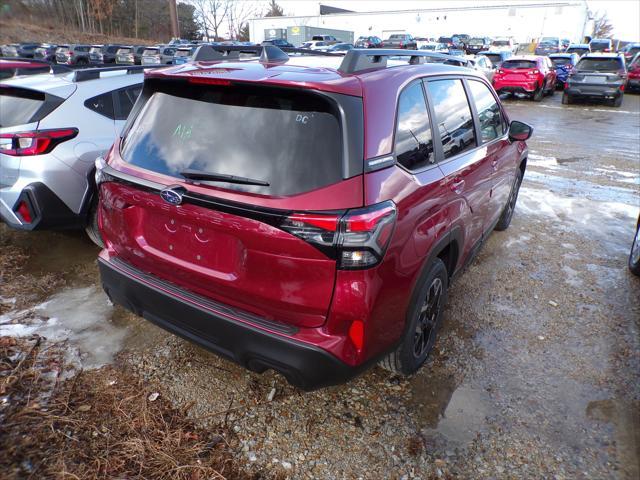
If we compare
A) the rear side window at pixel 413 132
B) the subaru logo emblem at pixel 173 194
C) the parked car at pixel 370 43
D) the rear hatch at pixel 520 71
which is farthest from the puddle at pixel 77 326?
the parked car at pixel 370 43

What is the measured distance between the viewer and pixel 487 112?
377 cm

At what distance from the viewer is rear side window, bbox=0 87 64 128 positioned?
3.81 metres

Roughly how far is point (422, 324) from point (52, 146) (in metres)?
3.23

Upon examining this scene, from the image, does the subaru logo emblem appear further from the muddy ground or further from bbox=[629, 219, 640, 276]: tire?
bbox=[629, 219, 640, 276]: tire

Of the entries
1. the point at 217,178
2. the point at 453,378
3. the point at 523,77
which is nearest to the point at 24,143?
the point at 217,178

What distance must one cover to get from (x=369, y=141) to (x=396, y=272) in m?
0.63

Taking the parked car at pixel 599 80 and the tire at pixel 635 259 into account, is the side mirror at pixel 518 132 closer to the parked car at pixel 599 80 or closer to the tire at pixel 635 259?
the tire at pixel 635 259

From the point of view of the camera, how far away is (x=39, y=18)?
151 ft

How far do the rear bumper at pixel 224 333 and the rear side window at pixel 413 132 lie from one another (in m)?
1.04

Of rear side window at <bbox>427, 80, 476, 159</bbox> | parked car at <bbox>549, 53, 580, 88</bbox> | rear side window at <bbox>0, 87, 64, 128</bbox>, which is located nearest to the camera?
rear side window at <bbox>427, 80, 476, 159</bbox>

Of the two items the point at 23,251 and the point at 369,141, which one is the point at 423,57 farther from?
the point at 23,251

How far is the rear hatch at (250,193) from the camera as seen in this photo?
1979mm

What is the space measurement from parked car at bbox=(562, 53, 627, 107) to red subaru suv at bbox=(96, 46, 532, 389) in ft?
51.8

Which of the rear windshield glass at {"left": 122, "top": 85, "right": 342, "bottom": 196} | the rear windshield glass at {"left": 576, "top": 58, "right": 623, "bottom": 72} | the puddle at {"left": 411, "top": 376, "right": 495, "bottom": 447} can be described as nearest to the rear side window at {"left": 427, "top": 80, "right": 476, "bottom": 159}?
the rear windshield glass at {"left": 122, "top": 85, "right": 342, "bottom": 196}
